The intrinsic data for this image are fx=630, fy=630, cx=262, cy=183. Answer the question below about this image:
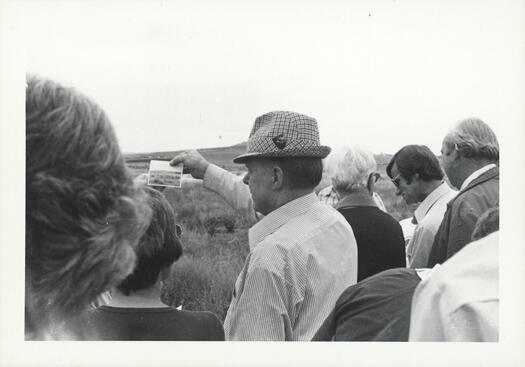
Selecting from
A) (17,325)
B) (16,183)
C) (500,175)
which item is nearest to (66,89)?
(16,183)

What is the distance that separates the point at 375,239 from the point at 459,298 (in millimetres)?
1671

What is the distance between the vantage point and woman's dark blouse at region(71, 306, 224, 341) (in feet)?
7.34

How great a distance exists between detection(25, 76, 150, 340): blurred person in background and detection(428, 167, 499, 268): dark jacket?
148 centimetres

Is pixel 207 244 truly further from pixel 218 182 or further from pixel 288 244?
pixel 288 244

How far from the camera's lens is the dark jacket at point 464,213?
105 inches

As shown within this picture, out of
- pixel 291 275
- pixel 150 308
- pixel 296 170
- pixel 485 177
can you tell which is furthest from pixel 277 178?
pixel 485 177

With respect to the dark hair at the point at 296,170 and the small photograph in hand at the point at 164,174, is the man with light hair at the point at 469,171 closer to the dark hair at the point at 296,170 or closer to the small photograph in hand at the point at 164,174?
the dark hair at the point at 296,170

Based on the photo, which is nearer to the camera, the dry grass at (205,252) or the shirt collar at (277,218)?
the shirt collar at (277,218)

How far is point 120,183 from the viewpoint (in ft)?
5.58

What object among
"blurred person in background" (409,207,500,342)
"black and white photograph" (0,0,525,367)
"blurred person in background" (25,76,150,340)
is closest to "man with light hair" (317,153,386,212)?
"black and white photograph" (0,0,525,367)

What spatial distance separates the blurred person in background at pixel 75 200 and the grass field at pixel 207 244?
2.76ft

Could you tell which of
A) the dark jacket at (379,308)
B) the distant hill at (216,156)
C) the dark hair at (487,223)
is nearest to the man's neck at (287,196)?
the distant hill at (216,156)

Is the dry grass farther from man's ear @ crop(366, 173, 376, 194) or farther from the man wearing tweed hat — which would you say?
man's ear @ crop(366, 173, 376, 194)

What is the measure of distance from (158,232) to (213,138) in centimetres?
64
